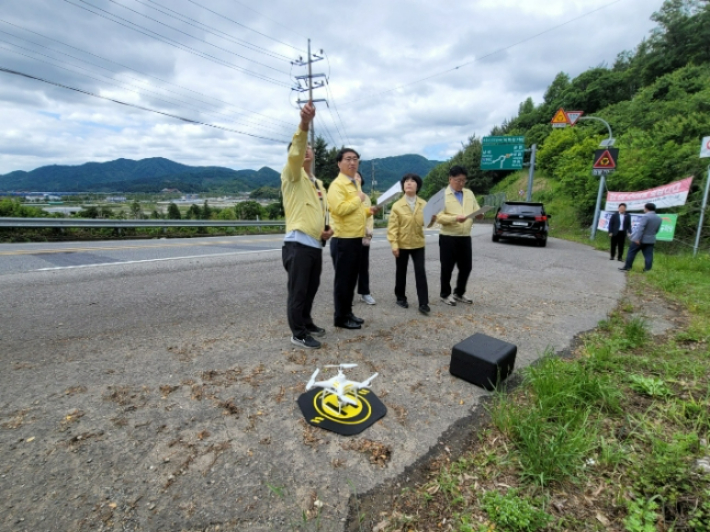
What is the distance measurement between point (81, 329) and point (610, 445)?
4.76 meters

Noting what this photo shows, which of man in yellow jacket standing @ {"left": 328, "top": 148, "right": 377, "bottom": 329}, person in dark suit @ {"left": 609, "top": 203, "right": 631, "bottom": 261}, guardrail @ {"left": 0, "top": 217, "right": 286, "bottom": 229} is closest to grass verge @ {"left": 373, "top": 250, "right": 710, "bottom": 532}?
man in yellow jacket standing @ {"left": 328, "top": 148, "right": 377, "bottom": 329}

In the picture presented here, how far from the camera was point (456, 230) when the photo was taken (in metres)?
4.79

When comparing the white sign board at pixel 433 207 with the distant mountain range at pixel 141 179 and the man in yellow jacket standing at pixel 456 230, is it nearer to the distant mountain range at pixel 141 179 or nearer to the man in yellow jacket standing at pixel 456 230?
the man in yellow jacket standing at pixel 456 230

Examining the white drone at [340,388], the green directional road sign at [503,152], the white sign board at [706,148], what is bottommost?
the white drone at [340,388]

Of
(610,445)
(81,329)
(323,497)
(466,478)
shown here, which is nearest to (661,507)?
(610,445)

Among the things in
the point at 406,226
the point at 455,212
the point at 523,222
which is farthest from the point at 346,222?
the point at 523,222

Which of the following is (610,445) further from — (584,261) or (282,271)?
(584,261)

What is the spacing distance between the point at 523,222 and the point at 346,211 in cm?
1122

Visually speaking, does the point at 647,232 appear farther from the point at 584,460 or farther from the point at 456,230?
the point at 584,460

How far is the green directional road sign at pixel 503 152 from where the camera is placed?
23.8 metres

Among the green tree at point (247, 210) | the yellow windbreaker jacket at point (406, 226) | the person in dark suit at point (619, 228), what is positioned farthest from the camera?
the green tree at point (247, 210)

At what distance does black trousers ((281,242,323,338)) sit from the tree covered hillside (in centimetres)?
1303

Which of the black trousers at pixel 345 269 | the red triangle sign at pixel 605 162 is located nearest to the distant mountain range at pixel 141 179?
the red triangle sign at pixel 605 162

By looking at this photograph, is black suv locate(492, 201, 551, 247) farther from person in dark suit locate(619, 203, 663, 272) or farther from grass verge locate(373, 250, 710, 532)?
grass verge locate(373, 250, 710, 532)
